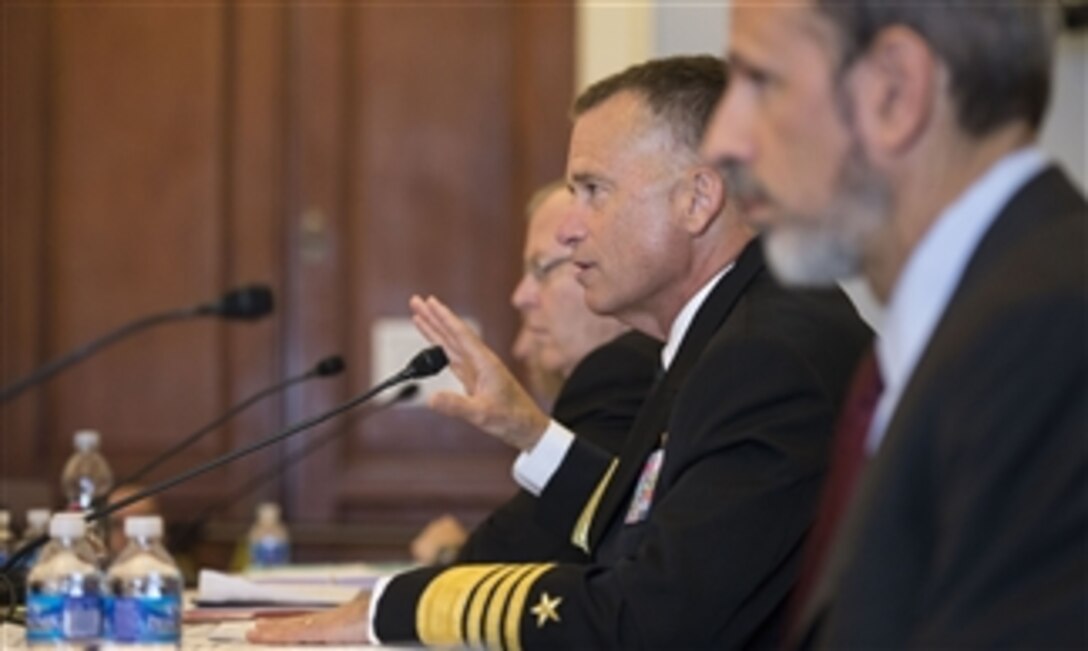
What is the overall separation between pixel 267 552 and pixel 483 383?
1800mm

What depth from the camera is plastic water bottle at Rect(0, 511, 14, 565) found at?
10.6ft

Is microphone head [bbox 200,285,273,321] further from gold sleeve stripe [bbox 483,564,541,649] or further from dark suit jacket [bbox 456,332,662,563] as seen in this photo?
gold sleeve stripe [bbox 483,564,541,649]

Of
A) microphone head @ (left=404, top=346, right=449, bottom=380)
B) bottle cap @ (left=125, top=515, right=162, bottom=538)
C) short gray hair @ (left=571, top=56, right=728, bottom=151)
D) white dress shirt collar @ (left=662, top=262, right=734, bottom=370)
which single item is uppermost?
short gray hair @ (left=571, top=56, right=728, bottom=151)

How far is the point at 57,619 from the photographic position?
2.67 m

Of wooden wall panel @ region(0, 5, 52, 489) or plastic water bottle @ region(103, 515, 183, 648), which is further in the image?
wooden wall panel @ region(0, 5, 52, 489)

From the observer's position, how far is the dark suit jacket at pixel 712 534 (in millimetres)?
2271

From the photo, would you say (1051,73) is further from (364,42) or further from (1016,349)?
(364,42)

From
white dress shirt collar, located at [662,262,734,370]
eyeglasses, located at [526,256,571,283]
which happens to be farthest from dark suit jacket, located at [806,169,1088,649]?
eyeglasses, located at [526,256,571,283]

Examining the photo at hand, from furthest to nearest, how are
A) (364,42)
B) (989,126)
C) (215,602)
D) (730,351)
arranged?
(364,42) → (215,602) → (730,351) → (989,126)

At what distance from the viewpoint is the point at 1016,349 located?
57.7 inches

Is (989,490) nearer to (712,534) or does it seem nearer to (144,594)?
(712,534)

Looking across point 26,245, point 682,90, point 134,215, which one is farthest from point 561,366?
point 26,245

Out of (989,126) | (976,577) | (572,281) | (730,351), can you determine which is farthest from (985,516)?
(572,281)

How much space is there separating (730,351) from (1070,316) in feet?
3.01
